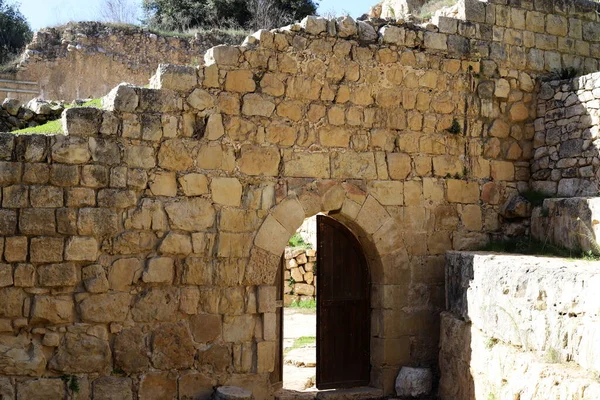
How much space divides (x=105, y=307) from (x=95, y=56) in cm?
1058

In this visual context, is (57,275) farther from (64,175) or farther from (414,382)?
(414,382)

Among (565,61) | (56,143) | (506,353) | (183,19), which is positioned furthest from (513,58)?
(183,19)

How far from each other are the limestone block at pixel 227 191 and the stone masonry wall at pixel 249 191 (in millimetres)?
15

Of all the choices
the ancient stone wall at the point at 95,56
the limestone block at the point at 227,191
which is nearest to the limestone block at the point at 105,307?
the limestone block at the point at 227,191

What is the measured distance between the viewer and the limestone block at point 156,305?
Answer: 6.18 metres

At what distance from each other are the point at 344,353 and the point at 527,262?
2.63 metres

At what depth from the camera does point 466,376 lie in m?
6.48

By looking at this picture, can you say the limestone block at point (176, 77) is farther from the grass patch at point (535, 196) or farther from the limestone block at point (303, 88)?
the grass patch at point (535, 196)

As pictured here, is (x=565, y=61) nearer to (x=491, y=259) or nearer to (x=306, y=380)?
(x=491, y=259)

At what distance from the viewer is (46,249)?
5.88 metres

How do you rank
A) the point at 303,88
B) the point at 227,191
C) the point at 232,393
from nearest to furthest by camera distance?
the point at 232,393, the point at 227,191, the point at 303,88

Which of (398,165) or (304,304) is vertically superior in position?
(398,165)

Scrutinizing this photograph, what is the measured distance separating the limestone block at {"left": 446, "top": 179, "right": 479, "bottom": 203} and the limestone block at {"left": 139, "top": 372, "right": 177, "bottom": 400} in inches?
148

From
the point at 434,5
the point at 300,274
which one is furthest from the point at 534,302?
the point at 300,274
